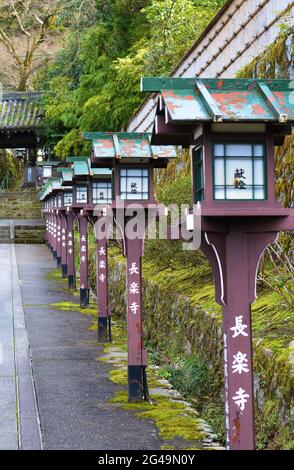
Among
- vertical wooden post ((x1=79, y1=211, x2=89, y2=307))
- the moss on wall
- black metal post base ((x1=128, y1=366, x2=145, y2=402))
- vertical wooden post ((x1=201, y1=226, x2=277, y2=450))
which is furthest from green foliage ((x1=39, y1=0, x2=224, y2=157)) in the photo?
vertical wooden post ((x1=201, y1=226, x2=277, y2=450))

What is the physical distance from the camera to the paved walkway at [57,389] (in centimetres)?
721

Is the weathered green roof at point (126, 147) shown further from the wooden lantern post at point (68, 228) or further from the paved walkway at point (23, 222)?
the paved walkway at point (23, 222)

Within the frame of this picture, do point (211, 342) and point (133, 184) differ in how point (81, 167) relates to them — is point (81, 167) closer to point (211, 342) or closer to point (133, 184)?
point (133, 184)

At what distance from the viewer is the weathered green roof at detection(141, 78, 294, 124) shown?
507 cm

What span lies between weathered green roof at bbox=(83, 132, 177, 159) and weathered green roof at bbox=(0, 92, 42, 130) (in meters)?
33.6

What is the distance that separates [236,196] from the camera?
17.1ft

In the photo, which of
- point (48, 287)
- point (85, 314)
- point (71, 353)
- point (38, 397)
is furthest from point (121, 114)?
point (38, 397)

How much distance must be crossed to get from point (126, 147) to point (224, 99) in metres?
4.36

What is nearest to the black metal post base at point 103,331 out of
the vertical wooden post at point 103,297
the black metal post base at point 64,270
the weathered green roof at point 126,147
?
the vertical wooden post at point 103,297

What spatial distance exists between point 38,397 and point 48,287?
11832mm

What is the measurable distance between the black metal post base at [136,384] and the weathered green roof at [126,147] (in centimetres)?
296

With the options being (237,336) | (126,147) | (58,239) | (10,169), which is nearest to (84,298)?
(126,147)

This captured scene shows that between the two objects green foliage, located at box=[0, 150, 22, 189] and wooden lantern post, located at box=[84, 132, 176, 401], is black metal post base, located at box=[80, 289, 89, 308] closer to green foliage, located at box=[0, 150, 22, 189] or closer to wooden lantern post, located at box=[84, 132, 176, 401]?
wooden lantern post, located at box=[84, 132, 176, 401]

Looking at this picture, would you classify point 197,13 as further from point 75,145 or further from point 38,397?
point 38,397
